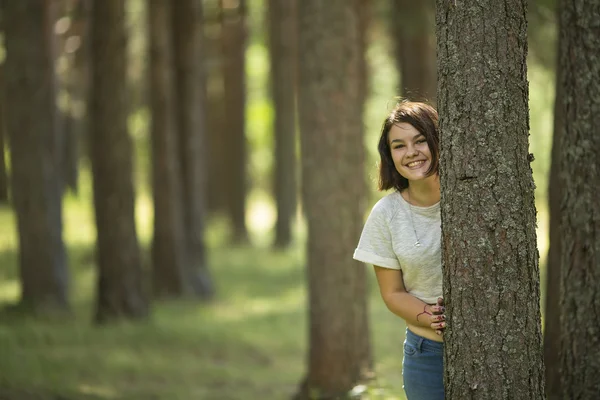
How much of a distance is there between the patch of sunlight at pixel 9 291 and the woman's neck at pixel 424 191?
11180 mm

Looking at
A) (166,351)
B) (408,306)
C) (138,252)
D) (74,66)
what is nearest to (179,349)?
(166,351)

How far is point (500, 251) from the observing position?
425 centimetres

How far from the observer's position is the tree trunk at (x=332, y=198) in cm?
845

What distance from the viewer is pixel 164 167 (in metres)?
16.0

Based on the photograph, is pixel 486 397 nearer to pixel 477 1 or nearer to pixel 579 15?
pixel 477 1

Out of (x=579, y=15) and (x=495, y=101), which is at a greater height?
(x=579, y=15)

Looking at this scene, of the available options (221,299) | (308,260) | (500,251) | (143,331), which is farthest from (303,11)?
(221,299)

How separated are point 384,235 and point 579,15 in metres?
2.24

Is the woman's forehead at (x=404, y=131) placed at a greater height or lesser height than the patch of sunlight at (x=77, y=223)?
greater

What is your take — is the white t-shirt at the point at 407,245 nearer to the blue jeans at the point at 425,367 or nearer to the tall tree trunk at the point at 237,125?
the blue jeans at the point at 425,367

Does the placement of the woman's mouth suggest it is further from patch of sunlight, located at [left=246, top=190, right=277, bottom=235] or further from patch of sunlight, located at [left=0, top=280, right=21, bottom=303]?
patch of sunlight, located at [left=246, top=190, right=277, bottom=235]

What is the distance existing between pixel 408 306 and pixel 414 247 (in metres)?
0.30

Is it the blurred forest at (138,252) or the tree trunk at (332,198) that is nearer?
the tree trunk at (332,198)

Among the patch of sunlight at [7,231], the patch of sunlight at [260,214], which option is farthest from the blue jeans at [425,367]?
the patch of sunlight at [260,214]
